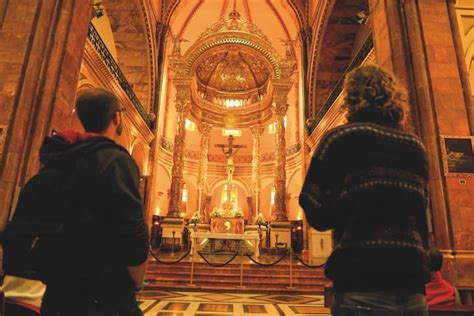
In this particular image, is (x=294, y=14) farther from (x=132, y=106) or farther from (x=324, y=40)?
(x=132, y=106)

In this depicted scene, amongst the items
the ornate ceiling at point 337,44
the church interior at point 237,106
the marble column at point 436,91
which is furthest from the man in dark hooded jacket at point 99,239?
the ornate ceiling at point 337,44

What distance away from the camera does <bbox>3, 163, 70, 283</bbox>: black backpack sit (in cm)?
101

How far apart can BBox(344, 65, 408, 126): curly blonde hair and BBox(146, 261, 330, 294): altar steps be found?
632 cm

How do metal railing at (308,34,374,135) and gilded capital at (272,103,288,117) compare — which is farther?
gilded capital at (272,103,288,117)

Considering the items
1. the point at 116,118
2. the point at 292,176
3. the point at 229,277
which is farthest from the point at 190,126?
the point at 116,118

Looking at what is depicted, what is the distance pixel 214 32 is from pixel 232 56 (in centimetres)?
451

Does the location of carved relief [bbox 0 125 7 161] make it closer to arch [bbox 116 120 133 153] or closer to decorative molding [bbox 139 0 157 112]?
arch [bbox 116 120 133 153]

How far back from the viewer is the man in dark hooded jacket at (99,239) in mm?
999

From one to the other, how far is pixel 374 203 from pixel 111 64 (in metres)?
10.6

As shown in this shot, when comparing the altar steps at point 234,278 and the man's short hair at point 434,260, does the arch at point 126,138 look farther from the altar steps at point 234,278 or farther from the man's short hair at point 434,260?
the man's short hair at point 434,260

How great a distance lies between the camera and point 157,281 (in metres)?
7.28

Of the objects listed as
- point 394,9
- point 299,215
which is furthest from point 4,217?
point 299,215

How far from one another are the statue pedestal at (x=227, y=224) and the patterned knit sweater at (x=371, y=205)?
12.2 meters

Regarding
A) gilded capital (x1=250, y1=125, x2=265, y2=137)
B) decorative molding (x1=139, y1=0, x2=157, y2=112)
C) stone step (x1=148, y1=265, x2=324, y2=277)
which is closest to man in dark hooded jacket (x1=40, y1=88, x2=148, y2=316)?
stone step (x1=148, y1=265, x2=324, y2=277)
